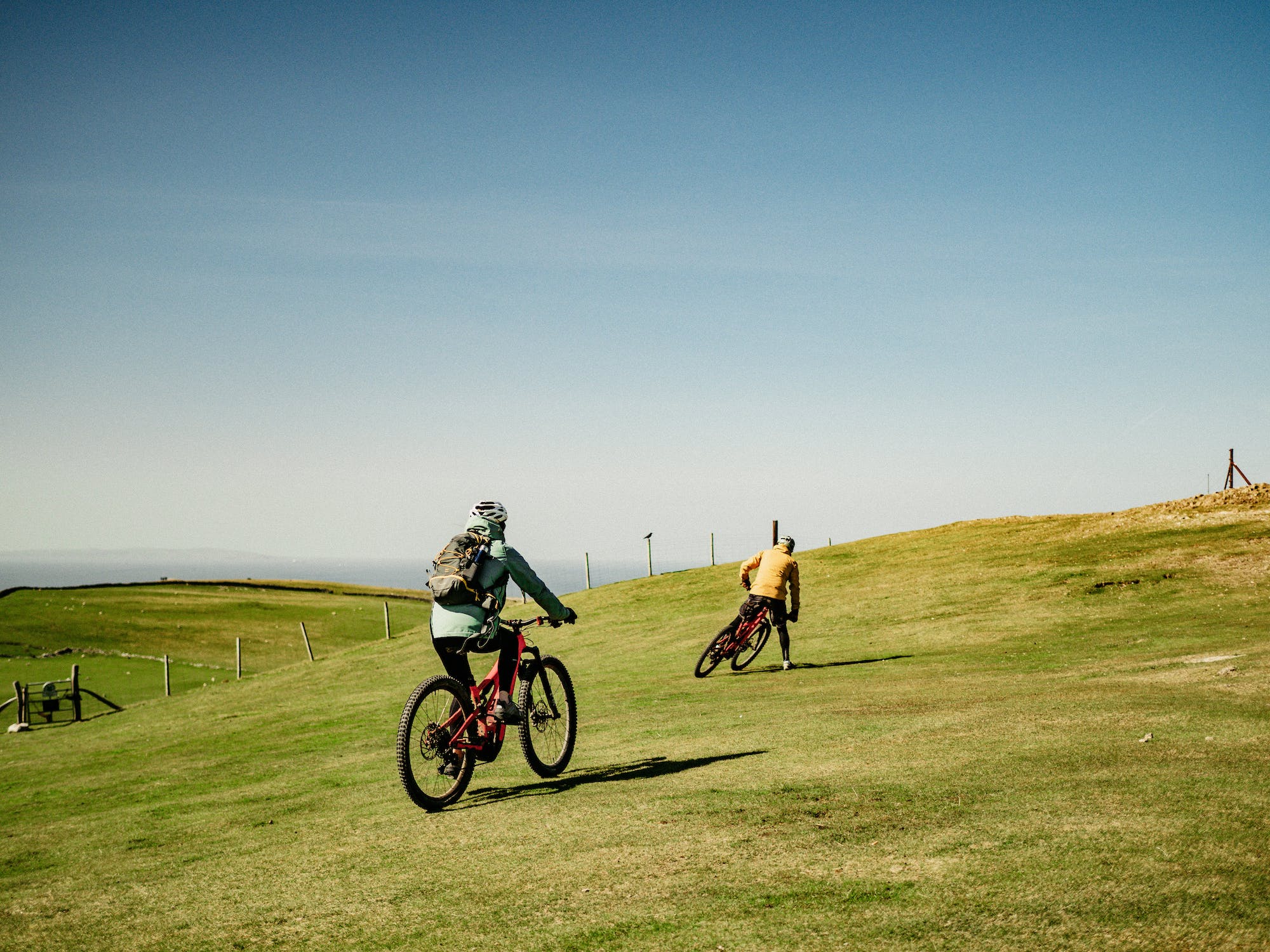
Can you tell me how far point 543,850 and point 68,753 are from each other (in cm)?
1779

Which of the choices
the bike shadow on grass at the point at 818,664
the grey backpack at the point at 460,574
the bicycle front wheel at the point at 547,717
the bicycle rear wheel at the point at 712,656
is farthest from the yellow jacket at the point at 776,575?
the grey backpack at the point at 460,574

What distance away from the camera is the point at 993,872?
5.07 meters

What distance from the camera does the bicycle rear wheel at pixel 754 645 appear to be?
739 inches

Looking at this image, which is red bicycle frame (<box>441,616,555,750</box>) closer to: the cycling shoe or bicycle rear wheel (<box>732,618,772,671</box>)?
the cycling shoe

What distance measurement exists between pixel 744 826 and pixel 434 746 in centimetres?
298

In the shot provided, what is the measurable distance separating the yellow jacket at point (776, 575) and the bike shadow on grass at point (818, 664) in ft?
4.28

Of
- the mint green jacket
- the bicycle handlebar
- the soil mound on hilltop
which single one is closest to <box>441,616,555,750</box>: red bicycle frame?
the bicycle handlebar

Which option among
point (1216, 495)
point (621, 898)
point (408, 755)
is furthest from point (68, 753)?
point (1216, 495)

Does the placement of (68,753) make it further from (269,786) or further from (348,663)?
(348,663)

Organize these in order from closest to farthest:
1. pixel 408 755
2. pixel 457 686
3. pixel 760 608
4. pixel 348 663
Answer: pixel 408 755
pixel 457 686
pixel 760 608
pixel 348 663

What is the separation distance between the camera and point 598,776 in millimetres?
8984

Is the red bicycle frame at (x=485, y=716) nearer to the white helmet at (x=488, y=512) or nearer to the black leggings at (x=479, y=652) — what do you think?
the black leggings at (x=479, y=652)

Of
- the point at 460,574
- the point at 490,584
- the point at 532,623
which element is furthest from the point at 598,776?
the point at 460,574

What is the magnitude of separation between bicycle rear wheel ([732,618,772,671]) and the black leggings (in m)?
10.7
